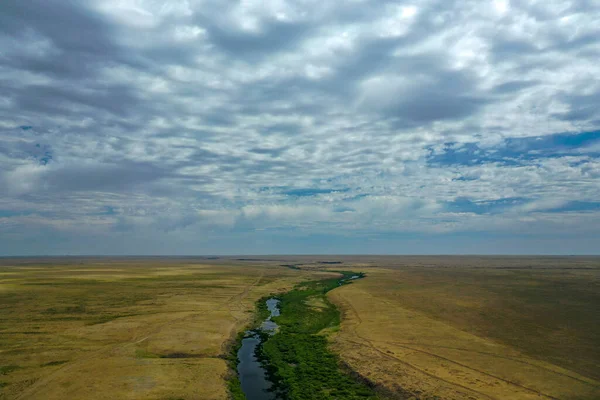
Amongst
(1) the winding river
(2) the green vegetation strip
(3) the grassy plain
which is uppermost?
(3) the grassy plain

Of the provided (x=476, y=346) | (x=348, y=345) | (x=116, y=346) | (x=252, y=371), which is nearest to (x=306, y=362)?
(x=252, y=371)

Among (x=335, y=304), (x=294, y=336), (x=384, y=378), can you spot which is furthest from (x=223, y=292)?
(x=384, y=378)

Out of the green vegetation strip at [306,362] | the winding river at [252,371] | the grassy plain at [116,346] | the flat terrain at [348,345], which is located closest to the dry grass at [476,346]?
the flat terrain at [348,345]

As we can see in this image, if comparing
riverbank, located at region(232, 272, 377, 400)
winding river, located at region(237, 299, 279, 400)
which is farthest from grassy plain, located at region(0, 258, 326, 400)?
riverbank, located at region(232, 272, 377, 400)

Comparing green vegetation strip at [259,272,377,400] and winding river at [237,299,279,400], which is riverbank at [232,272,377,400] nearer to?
green vegetation strip at [259,272,377,400]

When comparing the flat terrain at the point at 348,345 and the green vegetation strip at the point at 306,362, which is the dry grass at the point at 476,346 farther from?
the green vegetation strip at the point at 306,362

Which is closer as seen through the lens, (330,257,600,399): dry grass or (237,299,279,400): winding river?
(330,257,600,399): dry grass

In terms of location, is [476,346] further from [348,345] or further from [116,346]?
[116,346]
